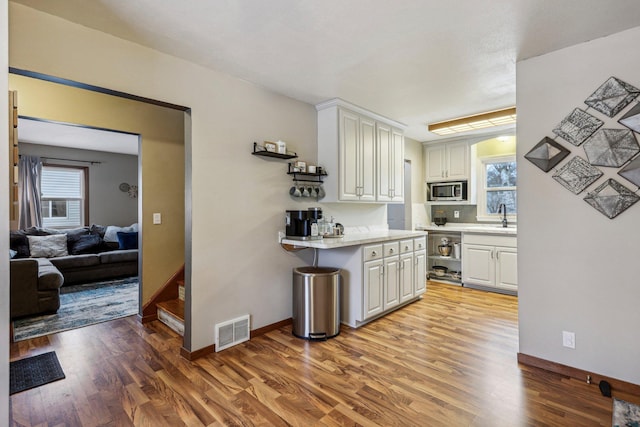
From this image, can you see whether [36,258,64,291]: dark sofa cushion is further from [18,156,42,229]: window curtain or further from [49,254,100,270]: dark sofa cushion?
[18,156,42,229]: window curtain

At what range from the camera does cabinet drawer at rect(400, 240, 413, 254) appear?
381 cm

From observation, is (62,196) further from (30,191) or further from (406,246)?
(406,246)

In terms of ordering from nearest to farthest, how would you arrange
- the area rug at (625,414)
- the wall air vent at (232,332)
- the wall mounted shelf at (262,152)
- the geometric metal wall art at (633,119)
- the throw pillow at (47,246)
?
the area rug at (625,414)
the geometric metal wall art at (633,119)
the wall air vent at (232,332)
the wall mounted shelf at (262,152)
the throw pillow at (47,246)

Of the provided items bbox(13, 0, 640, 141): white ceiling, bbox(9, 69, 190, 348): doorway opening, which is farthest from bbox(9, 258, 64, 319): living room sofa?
bbox(13, 0, 640, 141): white ceiling

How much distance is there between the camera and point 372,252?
335cm

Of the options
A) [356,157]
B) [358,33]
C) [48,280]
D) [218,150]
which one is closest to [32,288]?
[48,280]

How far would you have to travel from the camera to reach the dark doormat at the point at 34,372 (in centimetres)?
221

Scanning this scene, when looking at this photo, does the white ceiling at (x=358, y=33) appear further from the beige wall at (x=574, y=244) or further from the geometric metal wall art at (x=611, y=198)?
the geometric metal wall art at (x=611, y=198)

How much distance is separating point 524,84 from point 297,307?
275 centimetres

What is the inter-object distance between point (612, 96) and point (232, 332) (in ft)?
11.3

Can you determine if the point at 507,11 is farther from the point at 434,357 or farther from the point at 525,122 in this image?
the point at 434,357

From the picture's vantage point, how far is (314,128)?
3666 mm

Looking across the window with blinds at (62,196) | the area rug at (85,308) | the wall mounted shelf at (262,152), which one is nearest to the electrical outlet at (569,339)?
the wall mounted shelf at (262,152)

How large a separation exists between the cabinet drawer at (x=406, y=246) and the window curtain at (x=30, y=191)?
21.5 ft
